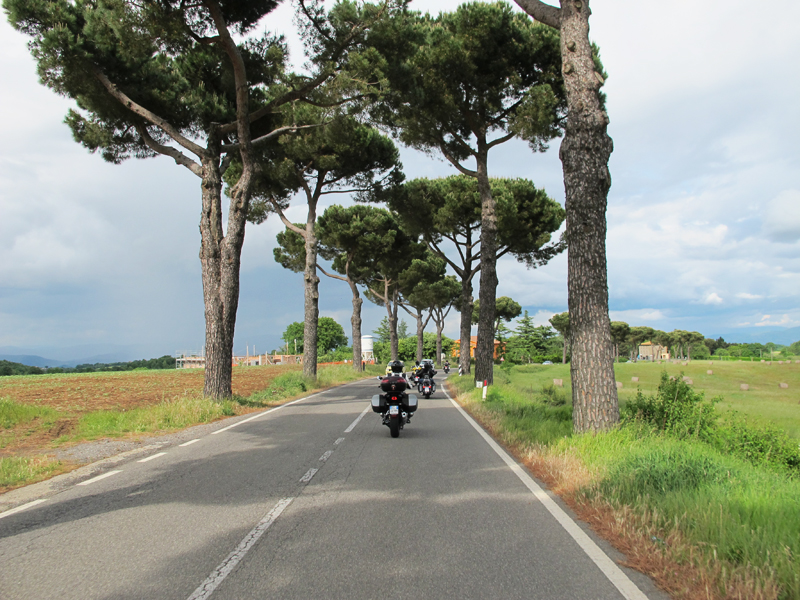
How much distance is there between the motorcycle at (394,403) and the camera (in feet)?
35.3

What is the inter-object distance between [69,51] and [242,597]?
15.2 m

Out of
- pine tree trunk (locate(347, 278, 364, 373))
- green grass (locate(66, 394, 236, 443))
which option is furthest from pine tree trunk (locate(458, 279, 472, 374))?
green grass (locate(66, 394, 236, 443))

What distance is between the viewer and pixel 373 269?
42.0m

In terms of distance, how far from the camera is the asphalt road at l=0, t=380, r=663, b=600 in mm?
3635

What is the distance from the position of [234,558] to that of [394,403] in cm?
712

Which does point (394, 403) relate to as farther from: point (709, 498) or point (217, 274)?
point (217, 274)

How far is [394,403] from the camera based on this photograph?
1114cm

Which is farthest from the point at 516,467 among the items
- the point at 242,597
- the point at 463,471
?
the point at 242,597

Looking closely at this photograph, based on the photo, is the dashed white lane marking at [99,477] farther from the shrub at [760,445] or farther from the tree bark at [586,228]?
the shrub at [760,445]

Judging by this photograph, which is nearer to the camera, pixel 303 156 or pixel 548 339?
pixel 303 156

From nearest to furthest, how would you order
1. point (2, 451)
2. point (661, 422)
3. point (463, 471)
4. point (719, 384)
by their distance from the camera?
1. point (463, 471)
2. point (661, 422)
3. point (2, 451)
4. point (719, 384)

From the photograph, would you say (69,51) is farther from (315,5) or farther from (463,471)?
(463,471)

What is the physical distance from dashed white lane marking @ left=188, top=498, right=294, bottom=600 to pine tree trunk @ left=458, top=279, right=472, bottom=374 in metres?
23.6

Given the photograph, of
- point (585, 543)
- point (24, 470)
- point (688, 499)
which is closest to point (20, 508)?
point (24, 470)
